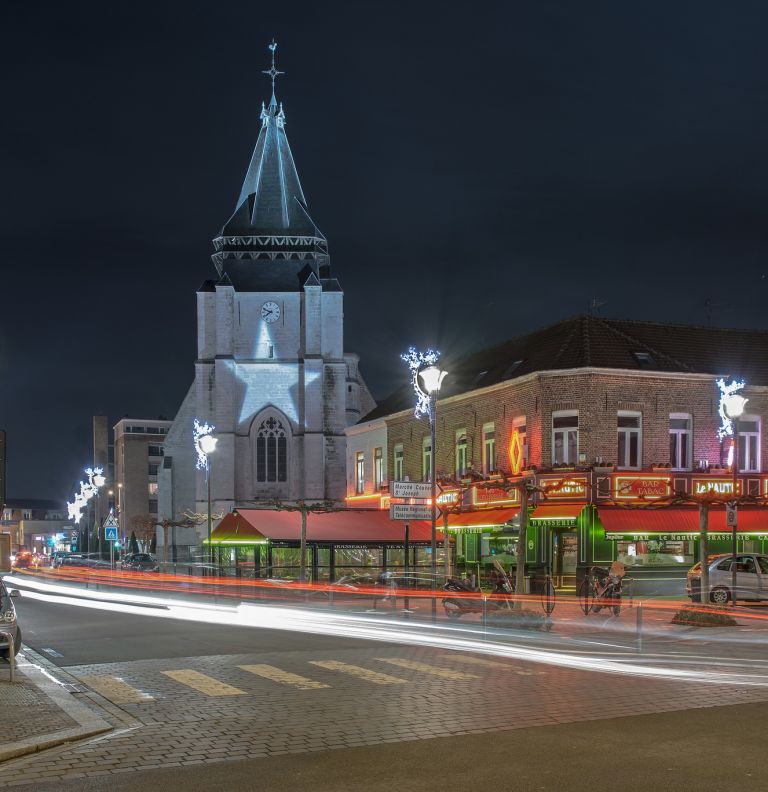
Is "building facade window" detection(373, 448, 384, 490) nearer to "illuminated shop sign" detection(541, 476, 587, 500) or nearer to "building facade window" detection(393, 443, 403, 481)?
"building facade window" detection(393, 443, 403, 481)

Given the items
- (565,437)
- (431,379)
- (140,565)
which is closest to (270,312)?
(140,565)

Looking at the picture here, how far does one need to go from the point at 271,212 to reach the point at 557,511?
158 feet

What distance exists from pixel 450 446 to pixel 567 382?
8297mm

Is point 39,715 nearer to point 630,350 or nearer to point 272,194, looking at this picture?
point 630,350

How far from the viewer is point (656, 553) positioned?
36.5 m

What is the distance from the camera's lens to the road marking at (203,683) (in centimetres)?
1363

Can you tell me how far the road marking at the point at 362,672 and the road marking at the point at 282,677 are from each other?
0.74m

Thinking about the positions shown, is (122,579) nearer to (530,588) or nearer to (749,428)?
(530,588)

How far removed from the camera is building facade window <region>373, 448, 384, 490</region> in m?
50.6

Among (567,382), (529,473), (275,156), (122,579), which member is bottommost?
(122,579)

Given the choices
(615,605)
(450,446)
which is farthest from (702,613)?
(450,446)

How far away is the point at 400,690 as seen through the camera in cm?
1363

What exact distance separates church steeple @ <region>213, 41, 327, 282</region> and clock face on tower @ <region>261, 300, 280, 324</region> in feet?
14.5

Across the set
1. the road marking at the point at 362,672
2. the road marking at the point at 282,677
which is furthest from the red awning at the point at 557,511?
the road marking at the point at 282,677
